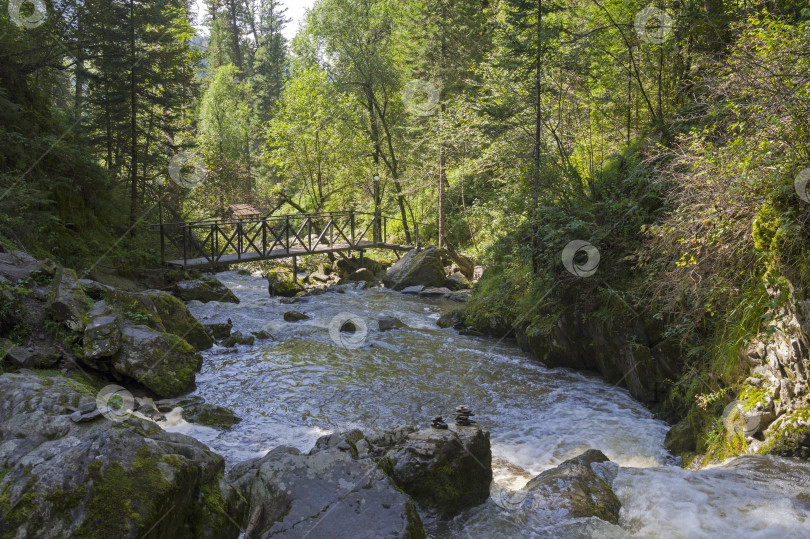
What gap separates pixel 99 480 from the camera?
9.30 ft

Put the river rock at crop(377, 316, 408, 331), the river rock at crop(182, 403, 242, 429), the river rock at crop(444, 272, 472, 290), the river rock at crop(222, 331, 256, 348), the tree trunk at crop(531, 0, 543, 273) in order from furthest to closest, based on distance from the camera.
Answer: the river rock at crop(444, 272, 472, 290)
the river rock at crop(377, 316, 408, 331)
the river rock at crop(222, 331, 256, 348)
the tree trunk at crop(531, 0, 543, 273)
the river rock at crop(182, 403, 242, 429)

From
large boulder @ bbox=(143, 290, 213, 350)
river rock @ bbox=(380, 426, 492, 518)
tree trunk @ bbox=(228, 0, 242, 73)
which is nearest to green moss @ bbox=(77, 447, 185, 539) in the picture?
river rock @ bbox=(380, 426, 492, 518)

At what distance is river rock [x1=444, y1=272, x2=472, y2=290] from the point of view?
1591 centimetres

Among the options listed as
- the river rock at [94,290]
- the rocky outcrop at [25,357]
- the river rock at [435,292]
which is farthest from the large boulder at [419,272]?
the rocky outcrop at [25,357]

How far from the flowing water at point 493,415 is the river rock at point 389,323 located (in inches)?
8.1

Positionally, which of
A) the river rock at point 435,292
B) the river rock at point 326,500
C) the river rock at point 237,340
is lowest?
the river rock at point 237,340

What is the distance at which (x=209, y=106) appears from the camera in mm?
27219

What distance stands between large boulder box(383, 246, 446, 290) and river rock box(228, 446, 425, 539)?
1233 cm

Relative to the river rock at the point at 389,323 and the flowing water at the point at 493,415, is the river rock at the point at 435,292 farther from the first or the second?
the river rock at the point at 389,323

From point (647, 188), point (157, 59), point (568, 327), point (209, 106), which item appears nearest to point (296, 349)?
point (568, 327)

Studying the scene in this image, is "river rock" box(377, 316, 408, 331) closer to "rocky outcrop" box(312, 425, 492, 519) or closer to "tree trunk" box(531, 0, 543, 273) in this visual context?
"tree trunk" box(531, 0, 543, 273)

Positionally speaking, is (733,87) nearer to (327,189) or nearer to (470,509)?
(470,509)

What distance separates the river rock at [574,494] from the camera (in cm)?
390

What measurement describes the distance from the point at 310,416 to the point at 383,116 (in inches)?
675
